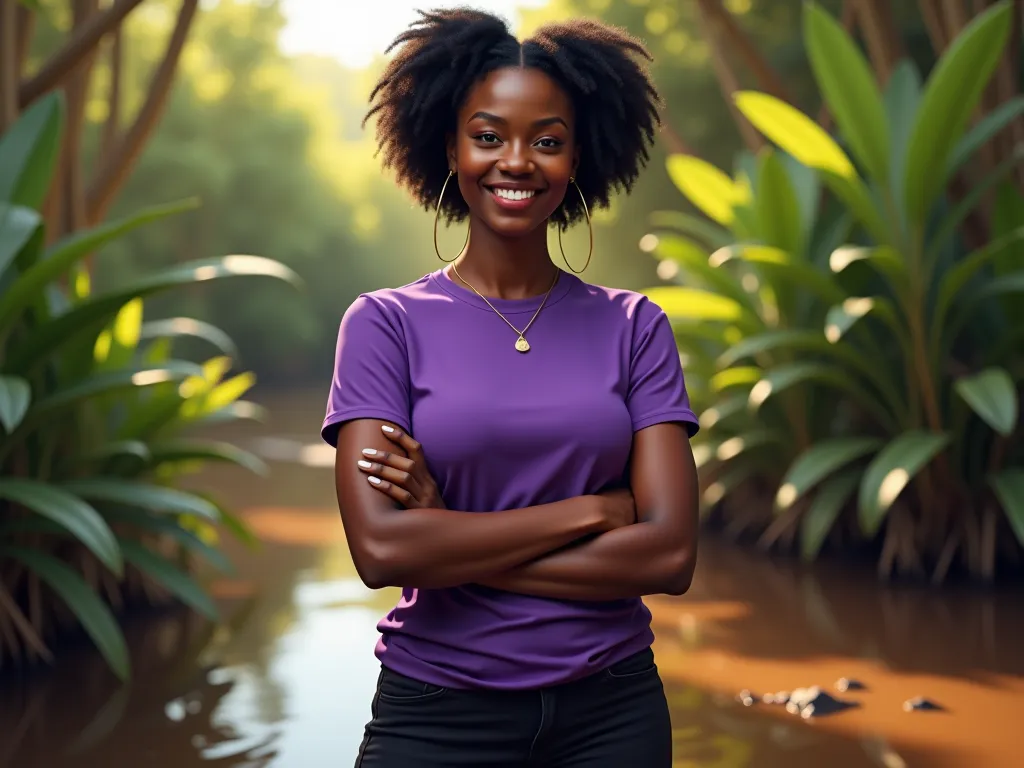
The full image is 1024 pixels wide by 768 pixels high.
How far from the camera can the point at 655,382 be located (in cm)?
149

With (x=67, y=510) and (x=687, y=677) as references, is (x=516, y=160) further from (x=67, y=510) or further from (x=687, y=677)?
(x=687, y=677)

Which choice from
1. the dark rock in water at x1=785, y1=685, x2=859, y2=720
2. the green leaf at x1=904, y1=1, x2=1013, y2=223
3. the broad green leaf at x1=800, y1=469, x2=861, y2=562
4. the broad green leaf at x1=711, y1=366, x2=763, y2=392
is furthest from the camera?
the broad green leaf at x1=711, y1=366, x2=763, y2=392

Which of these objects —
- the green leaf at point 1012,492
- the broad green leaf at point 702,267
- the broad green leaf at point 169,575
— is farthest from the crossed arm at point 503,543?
the broad green leaf at point 702,267

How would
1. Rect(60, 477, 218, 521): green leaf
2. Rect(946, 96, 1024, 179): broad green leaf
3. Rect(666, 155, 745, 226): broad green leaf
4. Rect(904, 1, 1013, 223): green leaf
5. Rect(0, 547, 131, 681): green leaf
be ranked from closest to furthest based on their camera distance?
Rect(0, 547, 131, 681): green leaf < Rect(60, 477, 218, 521): green leaf < Rect(904, 1, 1013, 223): green leaf < Rect(946, 96, 1024, 179): broad green leaf < Rect(666, 155, 745, 226): broad green leaf

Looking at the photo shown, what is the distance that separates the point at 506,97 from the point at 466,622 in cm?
65

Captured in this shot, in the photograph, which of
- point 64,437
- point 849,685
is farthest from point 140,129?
point 849,685

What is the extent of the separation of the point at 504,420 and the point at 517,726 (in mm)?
359

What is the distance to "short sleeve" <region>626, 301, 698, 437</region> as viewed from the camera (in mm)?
1477

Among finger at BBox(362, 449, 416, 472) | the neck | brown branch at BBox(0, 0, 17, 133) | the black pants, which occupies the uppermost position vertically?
brown branch at BBox(0, 0, 17, 133)

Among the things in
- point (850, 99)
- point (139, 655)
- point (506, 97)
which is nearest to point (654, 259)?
point (850, 99)

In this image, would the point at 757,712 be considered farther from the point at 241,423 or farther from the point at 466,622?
the point at 241,423

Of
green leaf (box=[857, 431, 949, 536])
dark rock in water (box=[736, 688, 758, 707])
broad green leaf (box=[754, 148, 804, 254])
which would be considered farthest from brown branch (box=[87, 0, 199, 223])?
dark rock in water (box=[736, 688, 758, 707])

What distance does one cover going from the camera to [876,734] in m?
2.81

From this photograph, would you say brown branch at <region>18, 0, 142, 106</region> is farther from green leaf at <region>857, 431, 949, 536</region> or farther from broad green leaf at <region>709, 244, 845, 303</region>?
green leaf at <region>857, 431, 949, 536</region>
